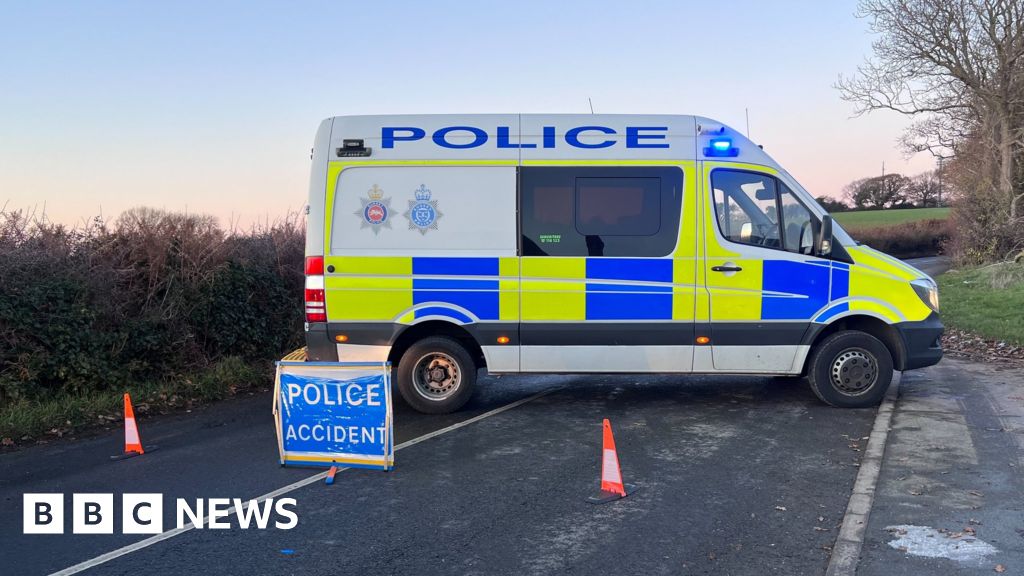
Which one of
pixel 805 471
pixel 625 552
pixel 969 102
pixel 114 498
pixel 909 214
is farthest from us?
pixel 909 214

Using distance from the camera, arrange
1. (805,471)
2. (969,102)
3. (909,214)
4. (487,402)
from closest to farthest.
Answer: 1. (805,471)
2. (487,402)
3. (969,102)
4. (909,214)

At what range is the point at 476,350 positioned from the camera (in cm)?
793

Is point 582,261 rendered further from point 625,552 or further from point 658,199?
point 625,552

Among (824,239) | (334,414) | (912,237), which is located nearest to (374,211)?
(334,414)

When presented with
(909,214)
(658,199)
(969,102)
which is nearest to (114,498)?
(658,199)

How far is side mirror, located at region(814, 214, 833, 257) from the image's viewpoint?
7.54m

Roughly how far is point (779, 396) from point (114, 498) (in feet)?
20.6

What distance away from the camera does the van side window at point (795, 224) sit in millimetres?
7637

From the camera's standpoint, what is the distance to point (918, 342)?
7.72 meters

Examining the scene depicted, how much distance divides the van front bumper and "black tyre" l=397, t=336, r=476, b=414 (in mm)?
4114

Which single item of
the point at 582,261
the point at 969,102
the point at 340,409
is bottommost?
the point at 340,409

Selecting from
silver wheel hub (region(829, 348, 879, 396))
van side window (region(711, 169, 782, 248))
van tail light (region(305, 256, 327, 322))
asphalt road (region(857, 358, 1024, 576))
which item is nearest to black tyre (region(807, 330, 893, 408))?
silver wheel hub (region(829, 348, 879, 396))

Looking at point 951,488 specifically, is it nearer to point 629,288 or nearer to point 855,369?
point 855,369

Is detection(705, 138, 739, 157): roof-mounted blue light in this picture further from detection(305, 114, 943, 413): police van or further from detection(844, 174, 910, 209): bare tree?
detection(844, 174, 910, 209): bare tree
